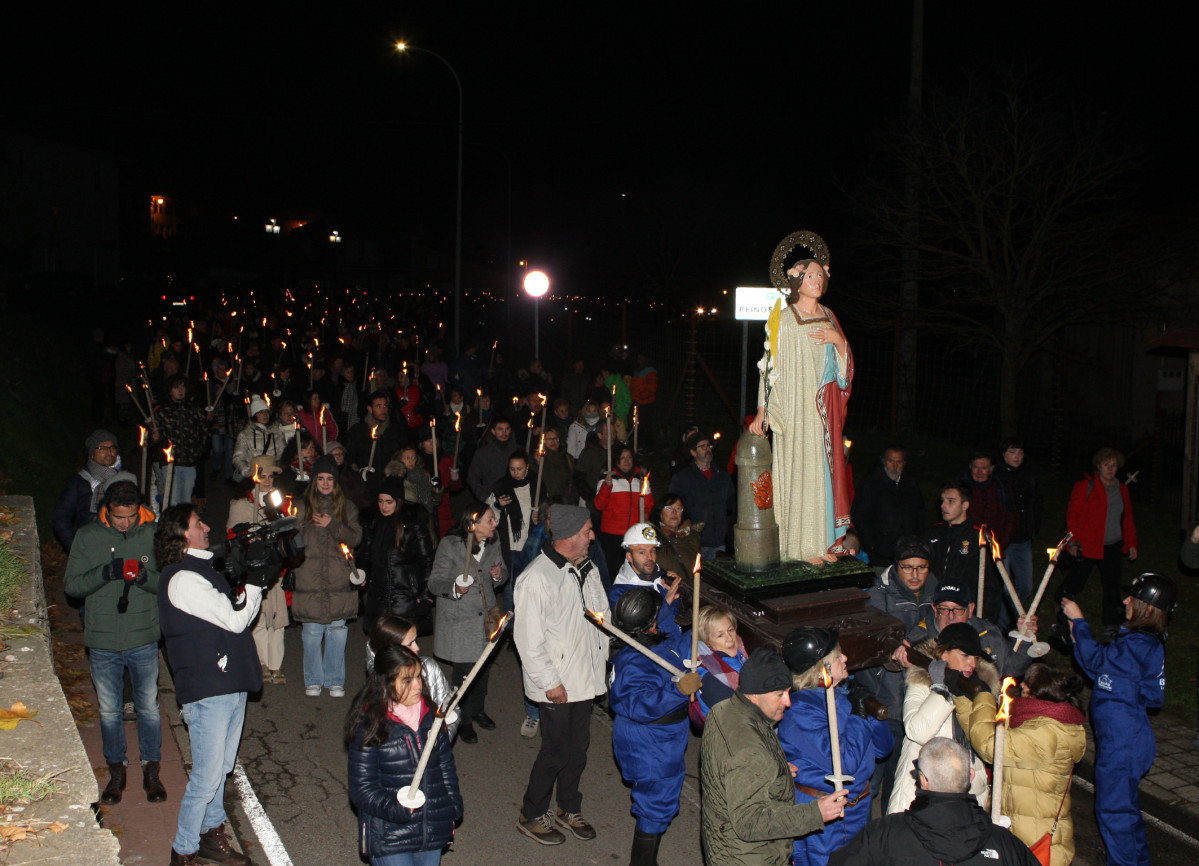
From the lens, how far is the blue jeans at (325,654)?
25.7ft

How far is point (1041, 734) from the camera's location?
454cm

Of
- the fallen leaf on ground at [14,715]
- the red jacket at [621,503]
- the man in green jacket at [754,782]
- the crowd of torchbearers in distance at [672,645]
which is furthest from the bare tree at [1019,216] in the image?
the fallen leaf on ground at [14,715]

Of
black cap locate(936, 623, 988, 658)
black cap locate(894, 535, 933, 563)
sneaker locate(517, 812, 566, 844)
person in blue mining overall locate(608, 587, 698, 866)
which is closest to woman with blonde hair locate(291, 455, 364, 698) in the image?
sneaker locate(517, 812, 566, 844)

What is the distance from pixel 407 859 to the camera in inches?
171

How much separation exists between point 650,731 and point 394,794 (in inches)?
58.9

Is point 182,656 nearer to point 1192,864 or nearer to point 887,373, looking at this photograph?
point 1192,864

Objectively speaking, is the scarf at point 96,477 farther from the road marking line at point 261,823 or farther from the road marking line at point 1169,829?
the road marking line at point 1169,829

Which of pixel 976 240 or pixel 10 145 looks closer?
pixel 976 240

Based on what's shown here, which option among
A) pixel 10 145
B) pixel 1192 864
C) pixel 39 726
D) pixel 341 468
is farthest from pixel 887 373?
pixel 10 145

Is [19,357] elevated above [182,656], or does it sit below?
above

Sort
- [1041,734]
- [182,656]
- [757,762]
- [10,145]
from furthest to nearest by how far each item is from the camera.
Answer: [10,145] → [182,656] → [1041,734] → [757,762]

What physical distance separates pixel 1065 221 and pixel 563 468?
9.50m

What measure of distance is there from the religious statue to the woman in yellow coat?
5.34ft

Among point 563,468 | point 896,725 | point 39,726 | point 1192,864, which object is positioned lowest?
point 1192,864
